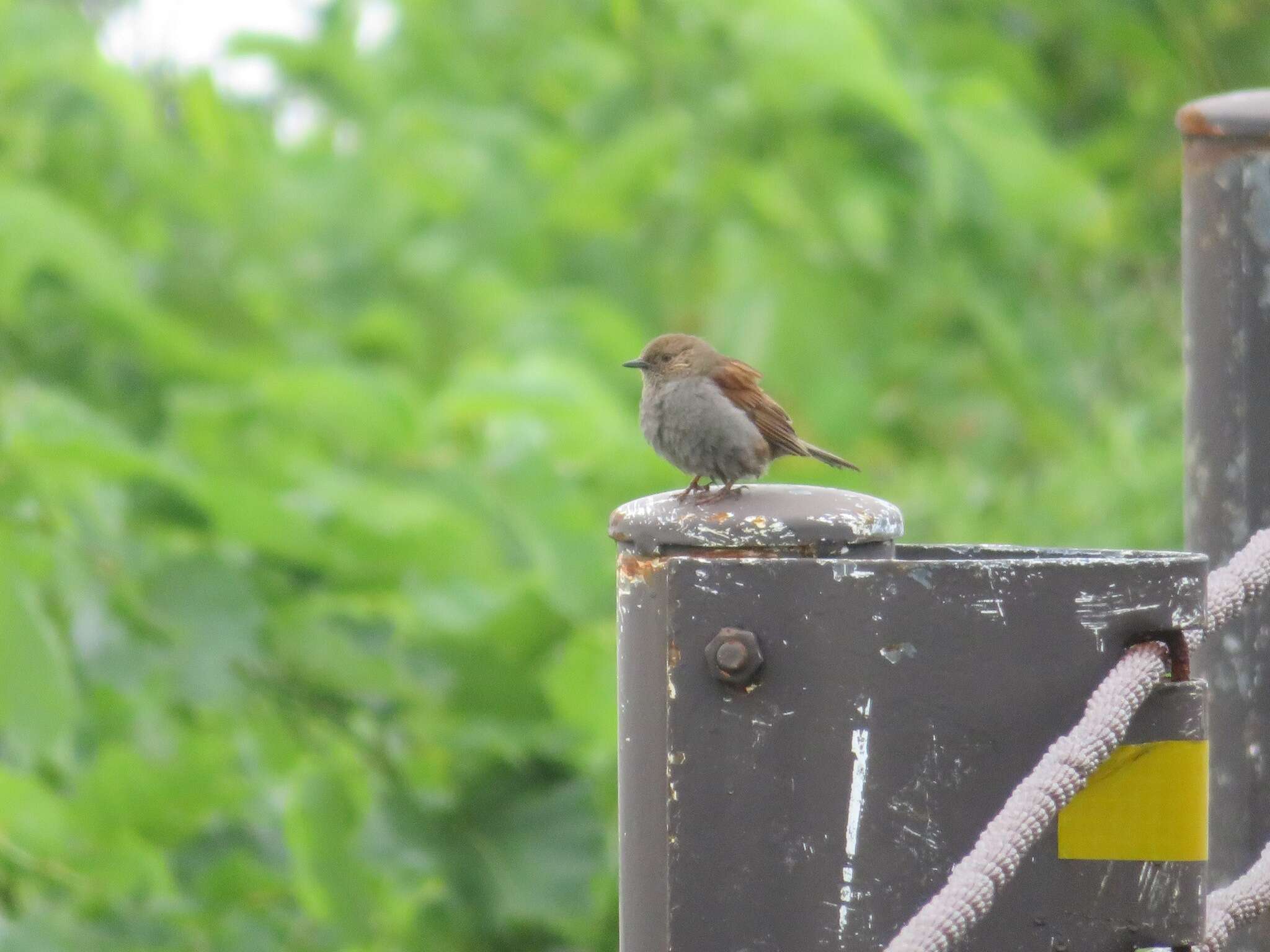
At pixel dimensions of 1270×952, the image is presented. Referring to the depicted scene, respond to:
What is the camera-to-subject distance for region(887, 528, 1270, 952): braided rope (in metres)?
1.53

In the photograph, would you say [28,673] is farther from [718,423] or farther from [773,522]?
[773,522]

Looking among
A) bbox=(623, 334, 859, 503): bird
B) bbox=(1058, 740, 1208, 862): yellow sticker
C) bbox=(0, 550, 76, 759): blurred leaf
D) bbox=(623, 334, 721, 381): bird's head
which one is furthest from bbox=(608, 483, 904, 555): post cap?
bbox=(0, 550, 76, 759): blurred leaf

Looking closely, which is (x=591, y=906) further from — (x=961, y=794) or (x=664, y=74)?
(x=664, y=74)

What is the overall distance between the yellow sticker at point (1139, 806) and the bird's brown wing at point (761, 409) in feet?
5.52

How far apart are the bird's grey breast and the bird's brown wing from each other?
0.03 metres

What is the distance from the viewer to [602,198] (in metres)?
6.69

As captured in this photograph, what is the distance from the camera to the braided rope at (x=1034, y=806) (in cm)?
153

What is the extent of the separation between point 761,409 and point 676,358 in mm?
372

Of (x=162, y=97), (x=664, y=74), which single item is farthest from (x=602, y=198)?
(x=162, y=97)

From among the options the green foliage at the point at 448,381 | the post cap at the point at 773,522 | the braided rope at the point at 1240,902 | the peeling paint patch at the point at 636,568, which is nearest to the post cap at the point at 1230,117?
the post cap at the point at 773,522

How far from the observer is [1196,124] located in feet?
8.23

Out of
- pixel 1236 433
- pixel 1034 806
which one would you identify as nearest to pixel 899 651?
pixel 1034 806

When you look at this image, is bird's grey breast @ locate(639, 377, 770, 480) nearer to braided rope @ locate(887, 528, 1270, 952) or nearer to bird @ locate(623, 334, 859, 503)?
bird @ locate(623, 334, 859, 503)

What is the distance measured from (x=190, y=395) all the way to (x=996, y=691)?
3581 mm
